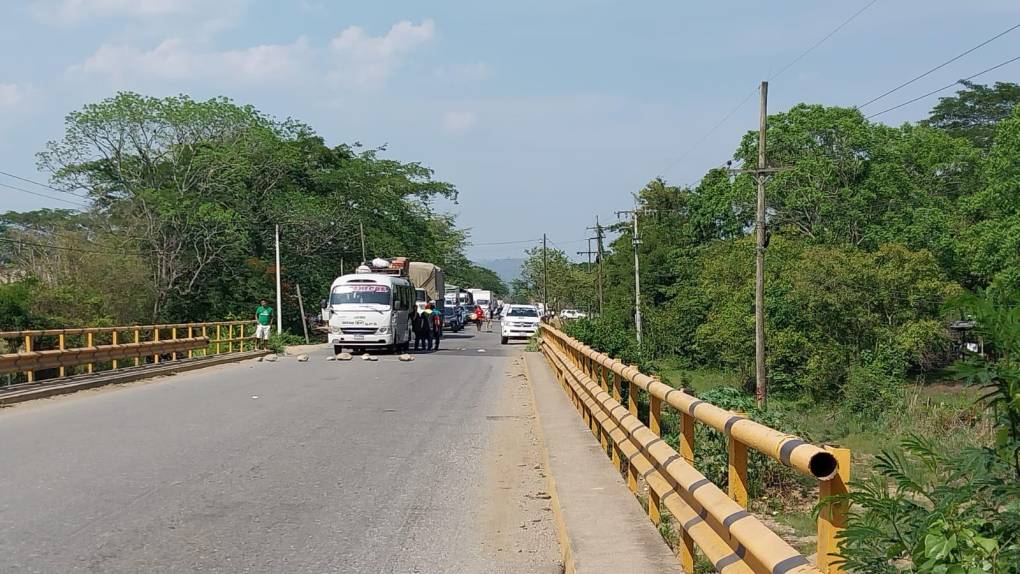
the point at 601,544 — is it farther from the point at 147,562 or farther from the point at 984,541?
the point at 984,541

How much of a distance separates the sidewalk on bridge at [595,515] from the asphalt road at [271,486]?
0.29 m

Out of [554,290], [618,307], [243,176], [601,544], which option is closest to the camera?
[601,544]

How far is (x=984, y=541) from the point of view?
274 centimetres

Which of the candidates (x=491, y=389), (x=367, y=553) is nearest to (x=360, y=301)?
(x=491, y=389)

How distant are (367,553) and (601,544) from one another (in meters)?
1.68

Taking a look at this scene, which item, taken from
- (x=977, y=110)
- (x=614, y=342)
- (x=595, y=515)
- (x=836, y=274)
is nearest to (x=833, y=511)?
(x=595, y=515)

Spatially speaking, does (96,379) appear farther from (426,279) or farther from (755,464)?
(426,279)

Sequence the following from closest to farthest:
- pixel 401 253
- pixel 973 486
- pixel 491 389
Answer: pixel 973 486, pixel 491 389, pixel 401 253

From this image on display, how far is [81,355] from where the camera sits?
67.9 ft

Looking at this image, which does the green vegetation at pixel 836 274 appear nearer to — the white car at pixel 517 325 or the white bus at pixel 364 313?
the white car at pixel 517 325

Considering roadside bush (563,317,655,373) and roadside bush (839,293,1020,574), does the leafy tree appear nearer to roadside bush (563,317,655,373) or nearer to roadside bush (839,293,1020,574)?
roadside bush (563,317,655,373)

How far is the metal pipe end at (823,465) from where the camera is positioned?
10.1 feet

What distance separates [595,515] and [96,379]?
15.9m

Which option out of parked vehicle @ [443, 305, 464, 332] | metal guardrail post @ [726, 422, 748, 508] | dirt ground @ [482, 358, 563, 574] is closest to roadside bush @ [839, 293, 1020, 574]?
metal guardrail post @ [726, 422, 748, 508]
